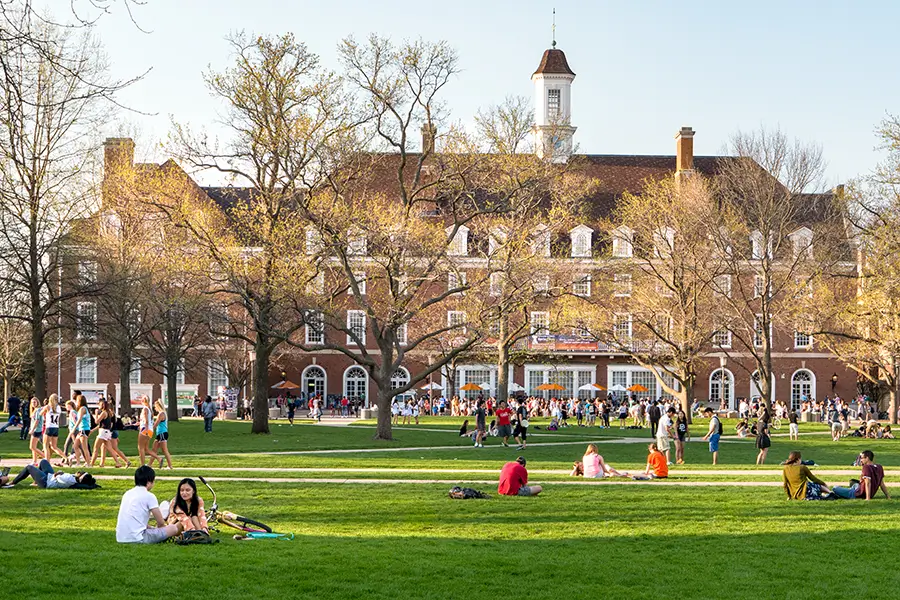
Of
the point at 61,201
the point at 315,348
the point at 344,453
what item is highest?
the point at 61,201

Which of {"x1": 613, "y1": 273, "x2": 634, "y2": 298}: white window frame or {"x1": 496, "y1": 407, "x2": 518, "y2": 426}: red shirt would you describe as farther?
{"x1": 613, "y1": 273, "x2": 634, "y2": 298}: white window frame

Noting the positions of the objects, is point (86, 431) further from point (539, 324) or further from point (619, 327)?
point (619, 327)

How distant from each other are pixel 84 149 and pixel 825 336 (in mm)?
35225

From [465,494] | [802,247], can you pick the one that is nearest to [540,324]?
[802,247]

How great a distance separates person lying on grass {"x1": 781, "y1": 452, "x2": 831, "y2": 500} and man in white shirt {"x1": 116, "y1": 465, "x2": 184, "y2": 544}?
1059 centimetres

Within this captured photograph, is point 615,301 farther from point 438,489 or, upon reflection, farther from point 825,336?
point 438,489

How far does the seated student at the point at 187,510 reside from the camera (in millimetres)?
13672

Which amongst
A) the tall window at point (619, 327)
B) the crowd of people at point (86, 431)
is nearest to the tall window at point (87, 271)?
the crowd of people at point (86, 431)

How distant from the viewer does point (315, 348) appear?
36312mm

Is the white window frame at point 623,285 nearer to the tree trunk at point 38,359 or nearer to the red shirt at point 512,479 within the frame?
the tree trunk at point 38,359

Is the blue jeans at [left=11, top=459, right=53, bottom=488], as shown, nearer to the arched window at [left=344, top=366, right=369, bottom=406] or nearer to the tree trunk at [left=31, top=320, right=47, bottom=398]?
the tree trunk at [left=31, top=320, right=47, bottom=398]

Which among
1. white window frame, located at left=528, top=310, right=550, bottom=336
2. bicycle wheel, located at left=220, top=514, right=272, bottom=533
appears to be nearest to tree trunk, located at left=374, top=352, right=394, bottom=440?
white window frame, located at left=528, top=310, right=550, bottom=336

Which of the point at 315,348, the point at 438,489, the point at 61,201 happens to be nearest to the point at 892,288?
the point at 315,348

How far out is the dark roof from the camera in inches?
3142
